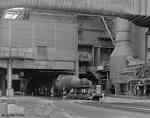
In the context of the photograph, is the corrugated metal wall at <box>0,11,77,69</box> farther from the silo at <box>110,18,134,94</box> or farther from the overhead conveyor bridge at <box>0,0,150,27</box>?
the overhead conveyor bridge at <box>0,0,150,27</box>

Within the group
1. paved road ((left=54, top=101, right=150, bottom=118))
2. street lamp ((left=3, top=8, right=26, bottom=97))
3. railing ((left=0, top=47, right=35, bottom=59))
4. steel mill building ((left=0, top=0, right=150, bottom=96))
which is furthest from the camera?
railing ((left=0, top=47, right=35, bottom=59))

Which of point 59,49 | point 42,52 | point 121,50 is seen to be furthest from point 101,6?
point 59,49

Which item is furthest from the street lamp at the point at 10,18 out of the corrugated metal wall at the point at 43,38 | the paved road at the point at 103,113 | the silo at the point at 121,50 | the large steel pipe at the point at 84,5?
the paved road at the point at 103,113

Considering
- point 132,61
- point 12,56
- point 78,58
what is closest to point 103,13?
point 132,61

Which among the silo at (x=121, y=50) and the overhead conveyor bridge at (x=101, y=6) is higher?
the overhead conveyor bridge at (x=101, y=6)

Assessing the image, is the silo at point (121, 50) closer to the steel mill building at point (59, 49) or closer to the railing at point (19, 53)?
the steel mill building at point (59, 49)

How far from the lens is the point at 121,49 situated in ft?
264

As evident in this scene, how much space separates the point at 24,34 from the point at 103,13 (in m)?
61.6

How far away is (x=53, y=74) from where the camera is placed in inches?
4067

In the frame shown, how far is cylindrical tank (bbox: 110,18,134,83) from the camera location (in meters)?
79.4

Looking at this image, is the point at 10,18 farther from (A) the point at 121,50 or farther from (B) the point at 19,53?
(A) the point at 121,50

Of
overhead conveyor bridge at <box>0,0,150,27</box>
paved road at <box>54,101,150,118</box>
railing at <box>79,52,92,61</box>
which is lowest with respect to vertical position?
paved road at <box>54,101,150,118</box>

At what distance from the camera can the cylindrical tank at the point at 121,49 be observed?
261 ft

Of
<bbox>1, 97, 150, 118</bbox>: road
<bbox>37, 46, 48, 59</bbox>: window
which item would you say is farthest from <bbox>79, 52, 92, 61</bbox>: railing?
<bbox>1, 97, 150, 118</bbox>: road
